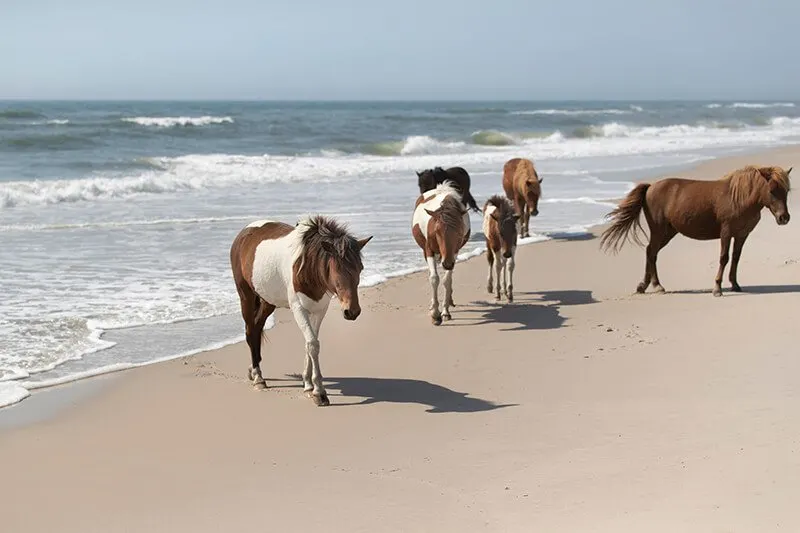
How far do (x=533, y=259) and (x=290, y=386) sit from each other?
6279mm

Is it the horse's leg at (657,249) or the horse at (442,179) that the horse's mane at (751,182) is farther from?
the horse at (442,179)

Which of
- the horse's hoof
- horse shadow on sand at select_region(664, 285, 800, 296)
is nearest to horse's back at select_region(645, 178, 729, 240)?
horse shadow on sand at select_region(664, 285, 800, 296)

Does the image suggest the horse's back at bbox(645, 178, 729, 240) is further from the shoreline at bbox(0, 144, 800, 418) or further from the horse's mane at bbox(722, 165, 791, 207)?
the shoreline at bbox(0, 144, 800, 418)

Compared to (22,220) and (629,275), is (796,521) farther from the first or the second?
(22,220)

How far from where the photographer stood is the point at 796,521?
13.3 ft

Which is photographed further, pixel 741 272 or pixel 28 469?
pixel 741 272

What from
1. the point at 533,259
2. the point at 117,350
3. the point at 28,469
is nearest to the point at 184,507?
the point at 28,469

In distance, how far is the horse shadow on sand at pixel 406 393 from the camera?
6.61 m

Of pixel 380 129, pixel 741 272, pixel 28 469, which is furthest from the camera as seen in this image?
pixel 380 129

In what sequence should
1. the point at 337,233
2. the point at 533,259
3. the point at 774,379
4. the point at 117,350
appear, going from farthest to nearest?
→ the point at 533,259, the point at 117,350, the point at 337,233, the point at 774,379

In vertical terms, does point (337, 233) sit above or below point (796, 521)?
above

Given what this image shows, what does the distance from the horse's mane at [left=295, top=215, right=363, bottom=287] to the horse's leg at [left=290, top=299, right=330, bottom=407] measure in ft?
0.88

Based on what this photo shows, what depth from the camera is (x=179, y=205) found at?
19.3 meters

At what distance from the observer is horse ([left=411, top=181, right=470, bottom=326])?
30.5ft
